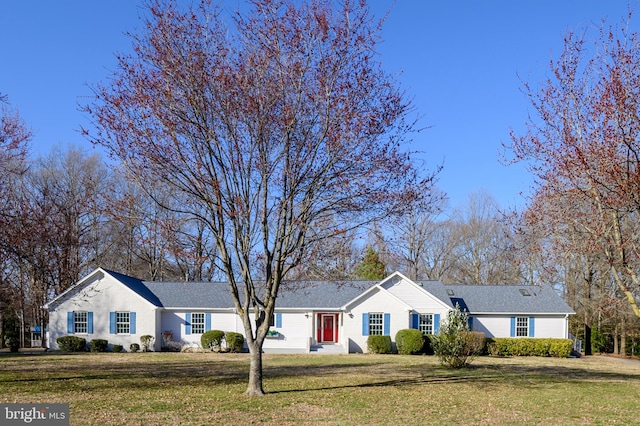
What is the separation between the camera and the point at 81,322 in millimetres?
31328

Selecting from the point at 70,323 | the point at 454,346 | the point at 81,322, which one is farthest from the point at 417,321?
the point at 70,323

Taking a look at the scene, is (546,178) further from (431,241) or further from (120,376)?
(431,241)

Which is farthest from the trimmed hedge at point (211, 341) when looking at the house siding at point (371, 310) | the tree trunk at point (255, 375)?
the tree trunk at point (255, 375)

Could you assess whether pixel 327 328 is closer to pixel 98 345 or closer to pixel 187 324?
pixel 187 324

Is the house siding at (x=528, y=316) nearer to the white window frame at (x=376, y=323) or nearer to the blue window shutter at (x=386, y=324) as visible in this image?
the blue window shutter at (x=386, y=324)

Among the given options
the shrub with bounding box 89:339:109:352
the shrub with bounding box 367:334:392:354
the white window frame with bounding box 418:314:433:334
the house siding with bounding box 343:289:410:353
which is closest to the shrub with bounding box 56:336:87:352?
the shrub with bounding box 89:339:109:352

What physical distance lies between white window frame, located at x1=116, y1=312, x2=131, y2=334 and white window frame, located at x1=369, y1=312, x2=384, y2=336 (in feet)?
41.5

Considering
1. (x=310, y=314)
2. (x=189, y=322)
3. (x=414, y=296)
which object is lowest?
(x=189, y=322)

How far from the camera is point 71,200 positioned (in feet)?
114

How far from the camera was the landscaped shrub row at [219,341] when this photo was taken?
3044 cm

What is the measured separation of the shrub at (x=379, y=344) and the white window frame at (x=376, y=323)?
35.2 inches

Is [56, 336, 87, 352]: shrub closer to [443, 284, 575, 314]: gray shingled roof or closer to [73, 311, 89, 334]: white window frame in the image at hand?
[73, 311, 89, 334]: white window frame

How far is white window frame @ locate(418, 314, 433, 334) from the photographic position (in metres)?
30.8

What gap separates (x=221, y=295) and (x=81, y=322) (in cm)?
742
